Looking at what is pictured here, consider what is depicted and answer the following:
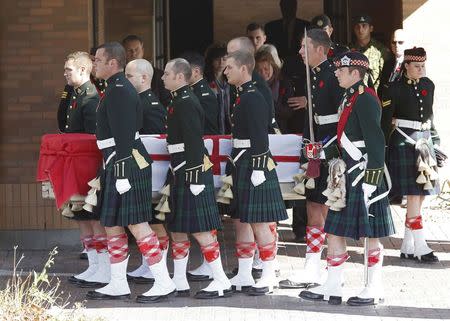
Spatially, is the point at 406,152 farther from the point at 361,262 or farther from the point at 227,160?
the point at 227,160

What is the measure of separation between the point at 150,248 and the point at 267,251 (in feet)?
3.01

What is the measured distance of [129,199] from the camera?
10.2m

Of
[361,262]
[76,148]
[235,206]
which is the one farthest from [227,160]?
[361,262]

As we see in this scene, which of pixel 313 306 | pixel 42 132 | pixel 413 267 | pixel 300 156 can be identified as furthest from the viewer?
pixel 42 132

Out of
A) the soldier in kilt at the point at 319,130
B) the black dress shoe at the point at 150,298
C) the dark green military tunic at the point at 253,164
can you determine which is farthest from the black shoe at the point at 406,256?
the black dress shoe at the point at 150,298

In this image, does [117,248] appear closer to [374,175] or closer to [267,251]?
[267,251]

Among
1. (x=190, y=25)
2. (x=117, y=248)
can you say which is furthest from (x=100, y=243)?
(x=190, y=25)

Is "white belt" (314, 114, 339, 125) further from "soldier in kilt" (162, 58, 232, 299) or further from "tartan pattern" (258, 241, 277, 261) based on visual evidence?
"tartan pattern" (258, 241, 277, 261)

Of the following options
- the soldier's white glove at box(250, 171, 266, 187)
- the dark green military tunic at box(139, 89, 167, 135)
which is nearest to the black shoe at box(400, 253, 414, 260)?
the soldier's white glove at box(250, 171, 266, 187)

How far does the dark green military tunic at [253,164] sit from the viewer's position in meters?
10.2

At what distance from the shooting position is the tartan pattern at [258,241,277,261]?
10578mm

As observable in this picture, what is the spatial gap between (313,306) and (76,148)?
7.29 feet

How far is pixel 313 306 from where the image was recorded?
399 inches

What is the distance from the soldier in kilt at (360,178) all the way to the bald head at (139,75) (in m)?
1.76
